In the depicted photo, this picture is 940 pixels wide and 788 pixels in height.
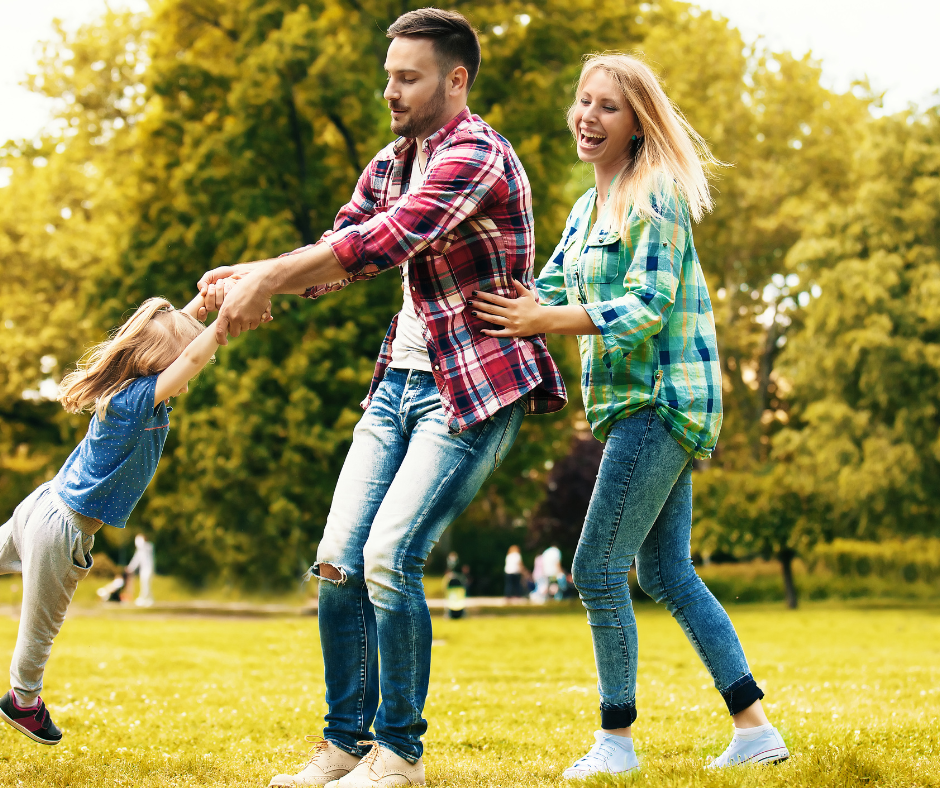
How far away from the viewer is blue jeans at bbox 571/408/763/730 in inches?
152

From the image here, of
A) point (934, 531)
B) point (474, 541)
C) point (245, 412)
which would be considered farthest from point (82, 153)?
point (934, 531)

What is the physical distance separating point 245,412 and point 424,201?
17261mm

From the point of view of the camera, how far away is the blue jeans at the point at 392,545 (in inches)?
145

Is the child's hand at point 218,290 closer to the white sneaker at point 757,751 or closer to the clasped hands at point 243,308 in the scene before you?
the clasped hands at point 243,308

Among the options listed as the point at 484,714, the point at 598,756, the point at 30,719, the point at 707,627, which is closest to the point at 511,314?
the point at 707,627

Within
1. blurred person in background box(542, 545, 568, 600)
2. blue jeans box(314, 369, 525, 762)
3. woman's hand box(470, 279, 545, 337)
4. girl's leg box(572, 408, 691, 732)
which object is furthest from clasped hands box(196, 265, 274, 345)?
blurred person in background box(542, 545, 568, 600)

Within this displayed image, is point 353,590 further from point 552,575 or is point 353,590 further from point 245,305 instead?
point 552,575

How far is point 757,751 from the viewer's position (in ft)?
12.8

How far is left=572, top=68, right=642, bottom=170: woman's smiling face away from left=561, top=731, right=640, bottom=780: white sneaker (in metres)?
2.18

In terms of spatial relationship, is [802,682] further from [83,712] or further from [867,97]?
[867,97]

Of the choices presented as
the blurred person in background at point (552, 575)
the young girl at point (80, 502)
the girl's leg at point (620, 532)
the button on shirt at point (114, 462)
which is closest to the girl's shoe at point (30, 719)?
the young girl at point (80, 502)

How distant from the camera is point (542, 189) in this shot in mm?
21125

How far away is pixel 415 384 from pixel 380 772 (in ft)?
4.44

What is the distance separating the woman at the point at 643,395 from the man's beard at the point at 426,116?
0.57 meters
